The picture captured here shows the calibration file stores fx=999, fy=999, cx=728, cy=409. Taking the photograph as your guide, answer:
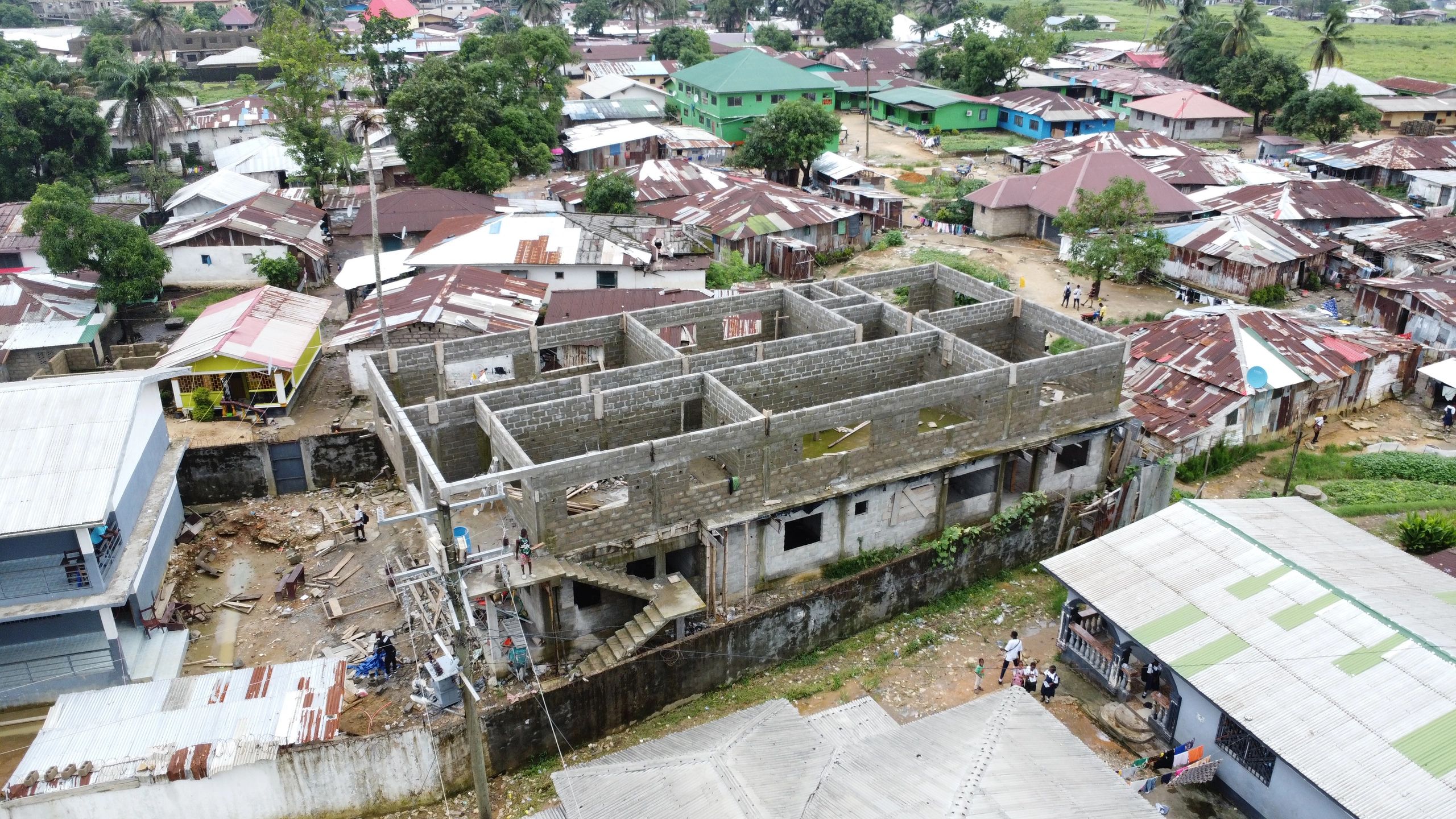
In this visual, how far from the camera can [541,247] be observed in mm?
36219

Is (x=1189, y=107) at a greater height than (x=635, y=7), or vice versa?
(x=635, y=7)

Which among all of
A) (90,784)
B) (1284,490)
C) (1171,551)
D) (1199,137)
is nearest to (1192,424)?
(1284,490)

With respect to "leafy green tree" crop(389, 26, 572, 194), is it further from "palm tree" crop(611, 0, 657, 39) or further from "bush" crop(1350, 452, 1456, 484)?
"palm tree" crop(611, 0, 657, 39)

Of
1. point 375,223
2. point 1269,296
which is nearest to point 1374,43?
point 1269,296

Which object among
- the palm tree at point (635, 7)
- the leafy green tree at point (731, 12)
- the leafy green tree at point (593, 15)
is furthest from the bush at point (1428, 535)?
the leafy green tree at point (593, 15)

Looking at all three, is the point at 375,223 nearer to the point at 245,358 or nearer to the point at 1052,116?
the point at 245,358

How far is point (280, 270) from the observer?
38281mm

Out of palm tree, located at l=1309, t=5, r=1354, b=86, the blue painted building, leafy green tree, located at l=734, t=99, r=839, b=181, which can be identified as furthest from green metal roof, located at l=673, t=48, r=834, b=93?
palm tree, located at l=1309, t=5, r=1354, b=86

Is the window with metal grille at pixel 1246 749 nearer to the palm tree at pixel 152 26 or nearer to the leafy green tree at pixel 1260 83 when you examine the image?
the leafy green tree at pixel 1260 83

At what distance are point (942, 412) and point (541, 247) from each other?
1775cm

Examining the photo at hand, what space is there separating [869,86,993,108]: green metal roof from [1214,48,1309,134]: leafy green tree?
660 inches

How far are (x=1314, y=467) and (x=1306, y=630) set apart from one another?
1239 centimetres

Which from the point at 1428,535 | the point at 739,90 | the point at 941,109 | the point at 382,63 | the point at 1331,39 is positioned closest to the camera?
the point at 1428,535

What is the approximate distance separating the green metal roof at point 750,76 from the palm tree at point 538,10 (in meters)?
26.7
